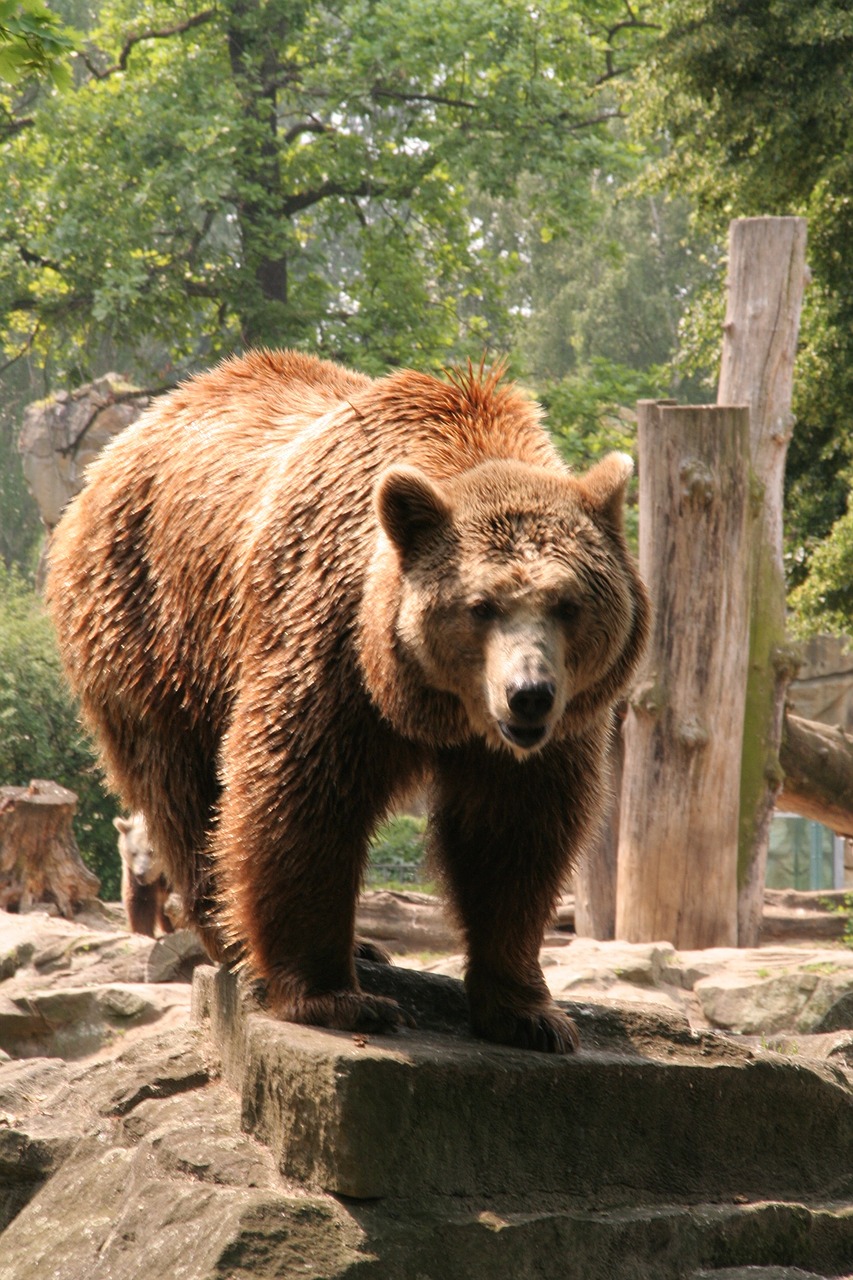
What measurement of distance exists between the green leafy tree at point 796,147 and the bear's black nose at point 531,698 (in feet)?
26.6

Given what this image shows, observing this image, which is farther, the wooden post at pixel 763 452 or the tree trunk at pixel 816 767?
the tree trunk at pixel 816 767

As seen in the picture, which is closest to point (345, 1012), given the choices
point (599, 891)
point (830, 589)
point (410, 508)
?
point (410, 508)

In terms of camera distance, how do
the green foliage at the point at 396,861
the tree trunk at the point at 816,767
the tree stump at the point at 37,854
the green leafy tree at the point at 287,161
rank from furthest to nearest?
1. the green foliage at the point at 396,861
2. the green leafy tree at the point at 287,161
3. the tree stump at the point at 37,854
4. the tree trunk at the point at 816,767

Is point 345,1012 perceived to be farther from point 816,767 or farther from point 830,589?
point 830,589

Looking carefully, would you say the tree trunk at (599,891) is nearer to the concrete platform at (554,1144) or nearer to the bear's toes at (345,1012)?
the concrete platform at (554,1144)

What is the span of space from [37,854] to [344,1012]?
9126mm

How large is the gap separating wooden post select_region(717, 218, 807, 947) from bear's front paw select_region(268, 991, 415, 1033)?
216 inches

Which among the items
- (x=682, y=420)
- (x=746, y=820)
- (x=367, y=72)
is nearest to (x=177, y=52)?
(x=367, y=72)

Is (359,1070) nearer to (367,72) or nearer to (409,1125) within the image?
(409,1125)

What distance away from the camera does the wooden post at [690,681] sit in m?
8.12

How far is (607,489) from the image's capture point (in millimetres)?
3459

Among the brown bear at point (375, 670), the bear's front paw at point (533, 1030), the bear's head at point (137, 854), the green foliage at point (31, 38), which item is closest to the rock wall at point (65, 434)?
the bear's head at point (137, 854)

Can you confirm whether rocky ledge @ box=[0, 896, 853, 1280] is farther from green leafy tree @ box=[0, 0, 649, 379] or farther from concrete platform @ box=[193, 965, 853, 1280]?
green leafy tree @ box=[0, 0, 649, 379]

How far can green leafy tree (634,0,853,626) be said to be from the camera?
11.1 m
